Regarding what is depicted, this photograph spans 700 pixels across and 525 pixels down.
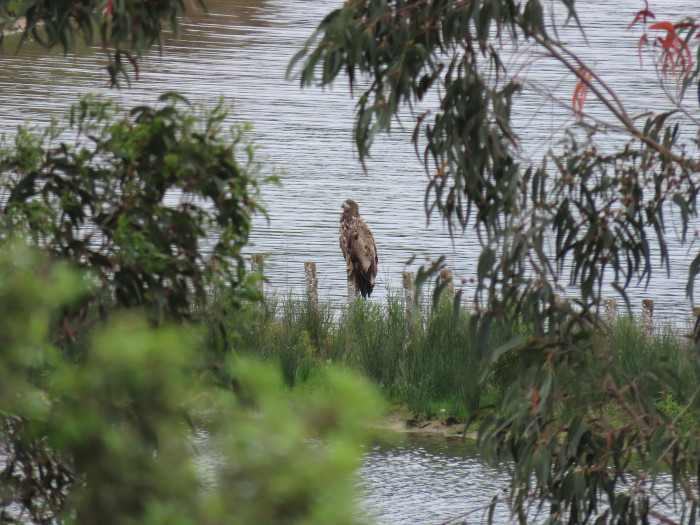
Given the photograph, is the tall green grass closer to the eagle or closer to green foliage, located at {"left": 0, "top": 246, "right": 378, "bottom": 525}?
the eagle

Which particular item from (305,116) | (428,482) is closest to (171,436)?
(428,482)

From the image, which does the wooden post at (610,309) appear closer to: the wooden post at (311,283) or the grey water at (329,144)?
the grey water at (329,144)

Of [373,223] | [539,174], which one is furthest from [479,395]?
[373,223]

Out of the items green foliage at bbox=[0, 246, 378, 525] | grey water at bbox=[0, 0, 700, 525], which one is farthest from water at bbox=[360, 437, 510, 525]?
green foliage at bbox=[0, 246, 378, 525]

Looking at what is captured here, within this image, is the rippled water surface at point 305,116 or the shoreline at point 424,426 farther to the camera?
the rippled water surface at point 305,116

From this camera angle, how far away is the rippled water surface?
16.2 metres

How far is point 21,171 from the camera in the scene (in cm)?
351

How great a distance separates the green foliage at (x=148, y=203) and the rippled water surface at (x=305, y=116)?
757cm

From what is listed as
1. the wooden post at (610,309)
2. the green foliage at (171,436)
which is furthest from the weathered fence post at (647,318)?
the green foliage at (171,436)

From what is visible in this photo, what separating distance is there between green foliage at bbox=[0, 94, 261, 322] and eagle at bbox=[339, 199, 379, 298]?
28.5ft

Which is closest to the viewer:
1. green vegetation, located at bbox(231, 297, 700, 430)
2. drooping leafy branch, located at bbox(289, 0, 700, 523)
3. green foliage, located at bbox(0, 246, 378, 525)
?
green foliage, located at bbox(0, 246, 378, 525)

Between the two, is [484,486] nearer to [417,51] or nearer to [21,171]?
[417,51]

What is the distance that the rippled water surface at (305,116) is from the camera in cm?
1623

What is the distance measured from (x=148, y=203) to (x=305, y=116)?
22355 mm
